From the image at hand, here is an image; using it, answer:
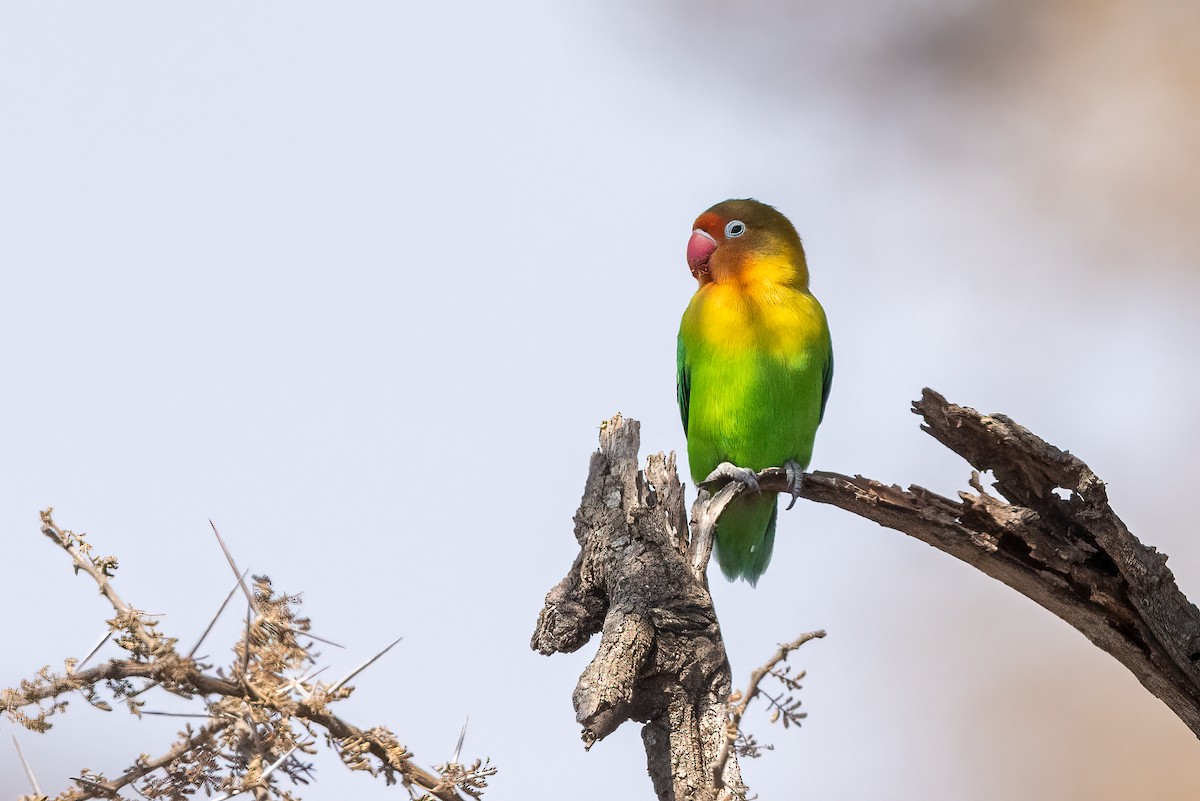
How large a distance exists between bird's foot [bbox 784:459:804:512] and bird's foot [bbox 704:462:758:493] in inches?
6.6

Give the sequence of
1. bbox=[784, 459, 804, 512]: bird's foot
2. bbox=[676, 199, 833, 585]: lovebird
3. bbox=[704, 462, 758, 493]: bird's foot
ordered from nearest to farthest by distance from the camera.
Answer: bbox=[784, 459, 804, 512]: bird's foot, bbox=[704, 462, 758, 493]: bird's foot, bbox=[676, 199, 833, 585]: lovebird

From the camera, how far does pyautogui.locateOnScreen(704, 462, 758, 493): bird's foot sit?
18.5 feet

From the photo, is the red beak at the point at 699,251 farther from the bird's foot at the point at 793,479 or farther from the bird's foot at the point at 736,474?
the bird's foot at the point at 793,479

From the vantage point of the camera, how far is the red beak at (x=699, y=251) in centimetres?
624

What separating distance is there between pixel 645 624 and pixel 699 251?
8.98 ft

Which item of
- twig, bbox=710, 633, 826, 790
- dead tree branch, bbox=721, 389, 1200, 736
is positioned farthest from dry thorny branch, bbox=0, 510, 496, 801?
dead tree branch, bbox=721, 389, 1200, 736

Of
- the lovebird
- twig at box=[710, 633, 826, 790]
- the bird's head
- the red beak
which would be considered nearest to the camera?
twig at box=[710, 633, 826, 790]

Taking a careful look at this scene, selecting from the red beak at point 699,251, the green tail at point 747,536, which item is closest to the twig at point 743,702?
the green tail at point 747,536

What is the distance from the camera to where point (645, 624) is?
163 inches

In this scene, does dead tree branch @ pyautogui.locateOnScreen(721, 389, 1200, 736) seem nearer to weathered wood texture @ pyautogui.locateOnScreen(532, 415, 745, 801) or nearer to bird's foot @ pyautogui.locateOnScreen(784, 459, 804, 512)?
bird's foot @ pyautogui.locateOnScreen(784, 459, 804, 512)

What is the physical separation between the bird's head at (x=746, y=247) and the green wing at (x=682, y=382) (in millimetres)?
431

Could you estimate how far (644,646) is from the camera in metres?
4.07

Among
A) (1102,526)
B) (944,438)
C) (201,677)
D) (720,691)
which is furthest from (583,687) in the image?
(1102,526)

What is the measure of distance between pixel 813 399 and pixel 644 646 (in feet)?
7.46
